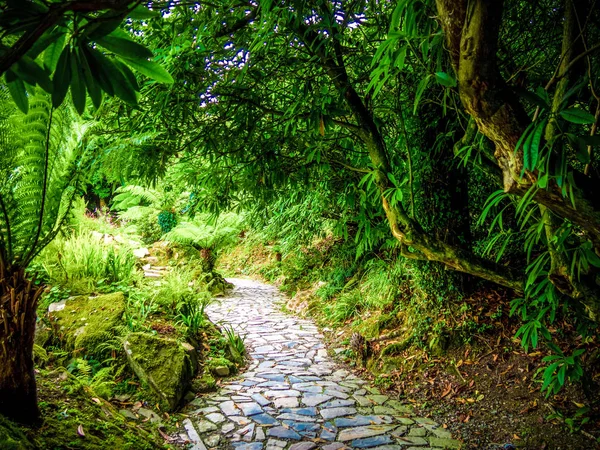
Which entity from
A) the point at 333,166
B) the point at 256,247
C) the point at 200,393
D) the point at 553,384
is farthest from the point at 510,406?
the point at 256,247

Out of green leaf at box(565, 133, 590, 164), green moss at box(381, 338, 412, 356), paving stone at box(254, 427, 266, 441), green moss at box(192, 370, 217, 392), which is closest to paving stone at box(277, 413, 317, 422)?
paving stone at box(254, 427, 266, 441)

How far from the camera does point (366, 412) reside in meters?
3.42

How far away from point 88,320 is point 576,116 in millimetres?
4072

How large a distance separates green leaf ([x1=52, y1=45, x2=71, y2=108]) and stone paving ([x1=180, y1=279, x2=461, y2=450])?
2.77 metres

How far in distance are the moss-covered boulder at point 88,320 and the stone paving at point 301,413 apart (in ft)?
3.51

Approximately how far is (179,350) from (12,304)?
76.6 inches

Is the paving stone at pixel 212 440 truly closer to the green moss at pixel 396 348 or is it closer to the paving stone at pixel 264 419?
the paving stone at pixel 264 419

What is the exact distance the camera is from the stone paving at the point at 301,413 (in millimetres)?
2859

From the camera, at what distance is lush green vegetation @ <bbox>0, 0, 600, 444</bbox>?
3.80ft

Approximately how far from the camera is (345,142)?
3.15m

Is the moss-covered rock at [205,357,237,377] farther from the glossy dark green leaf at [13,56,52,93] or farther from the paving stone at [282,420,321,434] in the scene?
the glossy dark green leaf at [13,56,52,93]

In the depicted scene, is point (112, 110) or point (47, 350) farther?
point (47, 350)

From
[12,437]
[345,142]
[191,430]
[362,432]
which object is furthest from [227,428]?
[345,142]

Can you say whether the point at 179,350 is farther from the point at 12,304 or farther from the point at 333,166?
the point at 333,166
